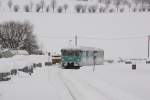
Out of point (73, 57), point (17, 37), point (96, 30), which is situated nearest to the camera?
point (73, 57)

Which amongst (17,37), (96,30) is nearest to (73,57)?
(17,37)

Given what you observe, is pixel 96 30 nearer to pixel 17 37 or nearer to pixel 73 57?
pixel 17 37

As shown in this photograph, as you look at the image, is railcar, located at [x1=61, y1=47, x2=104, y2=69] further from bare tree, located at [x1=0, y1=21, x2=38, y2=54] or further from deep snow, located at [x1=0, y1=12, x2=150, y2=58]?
deep snow, located at [x1=0, y1=12, x2=150, y2=58]

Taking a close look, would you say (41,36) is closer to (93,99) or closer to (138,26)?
(138,26)

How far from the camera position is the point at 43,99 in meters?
17.1

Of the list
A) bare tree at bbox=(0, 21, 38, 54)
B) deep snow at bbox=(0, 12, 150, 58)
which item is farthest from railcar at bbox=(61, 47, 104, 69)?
deep snow at bbox=(0, 12, 150, 58)

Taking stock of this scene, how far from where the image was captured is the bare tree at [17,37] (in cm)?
10088

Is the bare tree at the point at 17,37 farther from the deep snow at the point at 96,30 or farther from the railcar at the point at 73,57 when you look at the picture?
the railcar at the point at 73,57

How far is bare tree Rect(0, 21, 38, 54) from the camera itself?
331 feet

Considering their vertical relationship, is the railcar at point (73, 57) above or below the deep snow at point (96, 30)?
below

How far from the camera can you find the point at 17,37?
101875 mm

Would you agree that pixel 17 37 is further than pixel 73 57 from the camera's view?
Yes

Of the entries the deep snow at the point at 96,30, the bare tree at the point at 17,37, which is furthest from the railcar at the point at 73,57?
the deep snow at the point at 96,30

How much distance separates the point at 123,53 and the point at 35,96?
4208 inches
